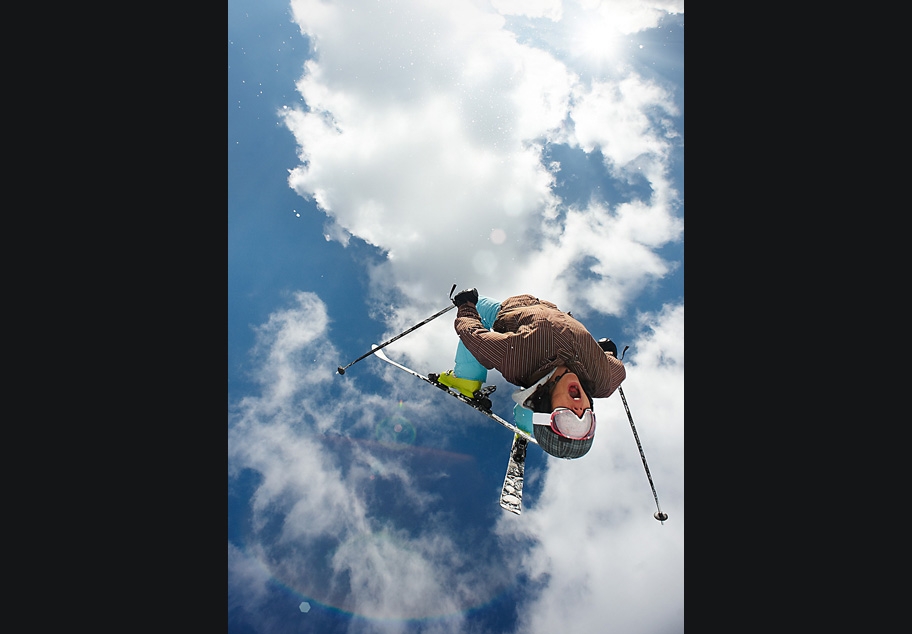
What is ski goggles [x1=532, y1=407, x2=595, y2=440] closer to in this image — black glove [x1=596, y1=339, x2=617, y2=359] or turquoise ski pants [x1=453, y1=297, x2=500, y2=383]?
turquoise ski pants [x1=453, y1=297, x2=500, y2=383]

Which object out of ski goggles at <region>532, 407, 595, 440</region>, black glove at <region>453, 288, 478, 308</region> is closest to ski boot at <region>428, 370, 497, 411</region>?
black glove at <region>453, 288, 478, 308</region>

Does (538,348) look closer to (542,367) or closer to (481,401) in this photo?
(542,367)

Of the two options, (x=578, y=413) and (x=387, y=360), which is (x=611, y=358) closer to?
(x=578, y=413)

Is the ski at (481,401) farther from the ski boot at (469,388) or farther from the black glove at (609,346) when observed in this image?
the black glove at (609,346)

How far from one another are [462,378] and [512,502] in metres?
2.50

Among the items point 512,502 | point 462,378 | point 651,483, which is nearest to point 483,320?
point 462,378

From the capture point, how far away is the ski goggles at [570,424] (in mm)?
5383

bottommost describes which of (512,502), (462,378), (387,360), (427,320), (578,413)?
(512,502)

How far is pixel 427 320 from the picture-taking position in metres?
8.16

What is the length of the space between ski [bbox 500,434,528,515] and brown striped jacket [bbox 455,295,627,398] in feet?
4.44

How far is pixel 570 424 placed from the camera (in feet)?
17.8

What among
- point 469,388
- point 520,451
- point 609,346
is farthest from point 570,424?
point 609,346

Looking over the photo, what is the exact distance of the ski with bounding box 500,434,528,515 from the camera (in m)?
6.13

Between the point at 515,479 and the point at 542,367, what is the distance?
7.46 feet
